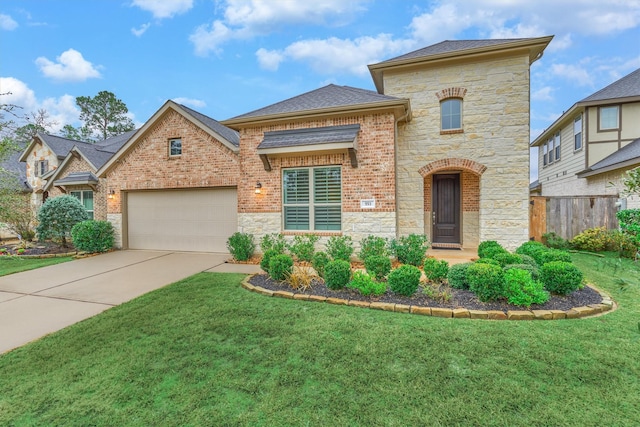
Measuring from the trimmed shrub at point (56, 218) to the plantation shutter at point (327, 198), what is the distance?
899cm

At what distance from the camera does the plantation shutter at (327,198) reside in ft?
25.4

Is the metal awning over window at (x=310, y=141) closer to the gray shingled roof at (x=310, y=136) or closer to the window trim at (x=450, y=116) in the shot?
the gray shingled roof at (x=310, y=136)

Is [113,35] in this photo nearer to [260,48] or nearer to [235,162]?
[260,48]

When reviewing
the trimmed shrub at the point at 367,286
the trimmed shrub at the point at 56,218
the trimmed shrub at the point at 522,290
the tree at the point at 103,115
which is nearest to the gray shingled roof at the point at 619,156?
the trimmed shrub at the point at 522,290

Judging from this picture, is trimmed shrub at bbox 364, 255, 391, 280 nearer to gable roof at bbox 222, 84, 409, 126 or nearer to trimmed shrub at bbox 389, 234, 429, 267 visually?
trimmed shrub at bbox 389, 234, 429, 267

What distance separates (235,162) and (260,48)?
12.7m

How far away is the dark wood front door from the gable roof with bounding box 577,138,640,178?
204 inches

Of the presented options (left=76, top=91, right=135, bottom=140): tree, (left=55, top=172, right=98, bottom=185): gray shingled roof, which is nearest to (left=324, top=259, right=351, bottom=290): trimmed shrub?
(left=55, top=172, right=98, bottom=185): gray shingled roof

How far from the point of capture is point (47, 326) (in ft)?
13.2

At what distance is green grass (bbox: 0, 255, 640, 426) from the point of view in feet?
7.24

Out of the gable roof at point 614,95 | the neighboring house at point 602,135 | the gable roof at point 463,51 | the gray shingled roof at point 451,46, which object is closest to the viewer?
the gable roof at point 463,51

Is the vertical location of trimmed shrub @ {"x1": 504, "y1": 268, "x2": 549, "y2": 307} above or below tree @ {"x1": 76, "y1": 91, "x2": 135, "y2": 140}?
below

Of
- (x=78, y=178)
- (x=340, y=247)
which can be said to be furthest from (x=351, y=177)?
(x=78, y=178)

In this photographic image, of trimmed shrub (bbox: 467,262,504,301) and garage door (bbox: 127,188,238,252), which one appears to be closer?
trimmed shrub (bbox: 467,262,504,301)
